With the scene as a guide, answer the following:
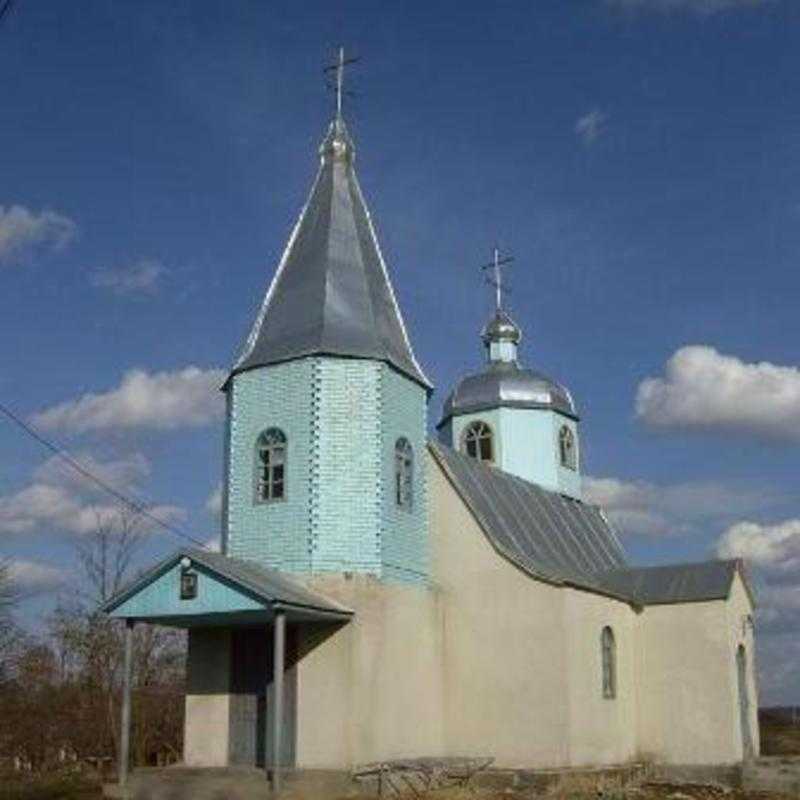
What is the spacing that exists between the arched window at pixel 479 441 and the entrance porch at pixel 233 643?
476 inches

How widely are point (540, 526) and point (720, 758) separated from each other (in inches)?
234

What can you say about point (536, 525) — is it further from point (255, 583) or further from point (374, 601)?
point (255, 583)

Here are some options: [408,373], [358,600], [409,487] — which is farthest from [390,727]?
[408,373]

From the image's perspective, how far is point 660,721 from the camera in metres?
24.5

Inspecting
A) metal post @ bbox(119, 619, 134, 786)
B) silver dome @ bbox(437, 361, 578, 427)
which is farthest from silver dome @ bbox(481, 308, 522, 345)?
metal post @ bbox(119, 619, 134, 786)

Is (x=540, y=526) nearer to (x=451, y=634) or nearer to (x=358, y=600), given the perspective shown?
(x=451, y=634)

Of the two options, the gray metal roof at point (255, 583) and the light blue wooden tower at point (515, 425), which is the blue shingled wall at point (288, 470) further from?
the light blue wooden tower at point (515, 425)

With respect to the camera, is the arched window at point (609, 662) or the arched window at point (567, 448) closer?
the arched window at point (609, 662)

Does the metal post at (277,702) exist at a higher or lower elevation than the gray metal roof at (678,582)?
lower

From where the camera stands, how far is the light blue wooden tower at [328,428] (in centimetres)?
1972

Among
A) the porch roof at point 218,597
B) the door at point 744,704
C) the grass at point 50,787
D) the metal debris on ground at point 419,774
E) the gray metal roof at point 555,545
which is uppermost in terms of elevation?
the gray metal roof at point 555,545

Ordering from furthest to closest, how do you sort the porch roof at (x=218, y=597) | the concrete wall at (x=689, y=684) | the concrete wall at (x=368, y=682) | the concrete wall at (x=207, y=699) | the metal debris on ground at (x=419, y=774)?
the concrete wall at (x=689, y=684)
the concrete wall at (x=207, y=699)
the concrete wall at (x=368, y=682)
the metal debris on ground at (x=419, y=774)
the porch roof at (x=218, y=597)

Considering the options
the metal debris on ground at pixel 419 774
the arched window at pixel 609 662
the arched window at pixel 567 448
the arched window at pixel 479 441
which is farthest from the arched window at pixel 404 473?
the arched window at pixel 567 448

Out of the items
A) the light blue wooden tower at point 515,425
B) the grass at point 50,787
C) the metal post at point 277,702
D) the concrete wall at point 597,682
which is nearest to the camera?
the metal post at point 277,702
